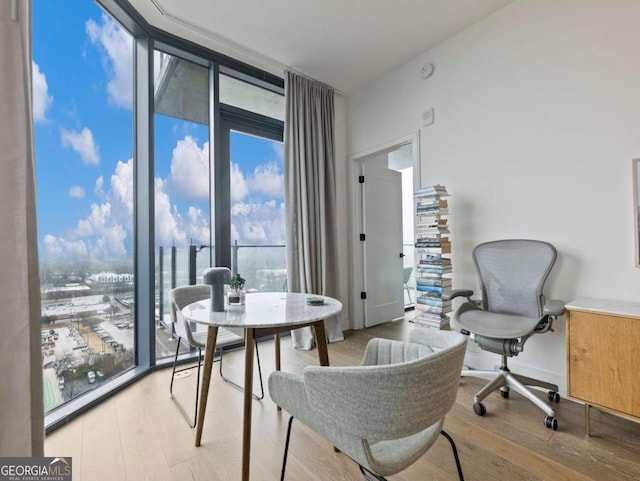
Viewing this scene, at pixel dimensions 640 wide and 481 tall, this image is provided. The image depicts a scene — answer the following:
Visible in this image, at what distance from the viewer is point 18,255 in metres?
0.93

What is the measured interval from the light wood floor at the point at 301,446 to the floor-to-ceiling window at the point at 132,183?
14.2 inches

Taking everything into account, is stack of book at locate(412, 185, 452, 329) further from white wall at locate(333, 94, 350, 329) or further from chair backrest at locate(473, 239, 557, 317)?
white wall at locate(333, 94, 350, 329)

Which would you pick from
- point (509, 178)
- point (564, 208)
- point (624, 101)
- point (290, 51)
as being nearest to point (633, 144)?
point (624, 101)

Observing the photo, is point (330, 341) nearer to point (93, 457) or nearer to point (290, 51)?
point (93, 457)

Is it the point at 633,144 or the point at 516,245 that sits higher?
the point at 633,144

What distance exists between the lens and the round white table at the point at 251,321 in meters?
1.27

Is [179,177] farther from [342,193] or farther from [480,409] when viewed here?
[480,409]

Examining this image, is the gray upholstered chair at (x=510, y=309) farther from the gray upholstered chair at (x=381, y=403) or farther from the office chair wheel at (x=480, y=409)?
the gray upholstered chair at (x=381, y=403)

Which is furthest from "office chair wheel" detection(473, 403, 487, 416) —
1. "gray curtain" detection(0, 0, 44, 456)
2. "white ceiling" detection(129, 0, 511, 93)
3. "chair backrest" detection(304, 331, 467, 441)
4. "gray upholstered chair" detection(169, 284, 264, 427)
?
"white ceiling" detection(129, 0, 511, 93)

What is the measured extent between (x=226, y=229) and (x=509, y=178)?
259cm

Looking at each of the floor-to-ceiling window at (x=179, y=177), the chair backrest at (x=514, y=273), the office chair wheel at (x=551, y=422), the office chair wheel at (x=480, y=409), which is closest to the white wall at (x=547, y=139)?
the chair backrest at (x=514, y=273)

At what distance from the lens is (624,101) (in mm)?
1857

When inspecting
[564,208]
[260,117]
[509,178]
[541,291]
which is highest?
A: [260,117]

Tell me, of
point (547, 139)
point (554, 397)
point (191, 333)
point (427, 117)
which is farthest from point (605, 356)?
point (191, 333)
